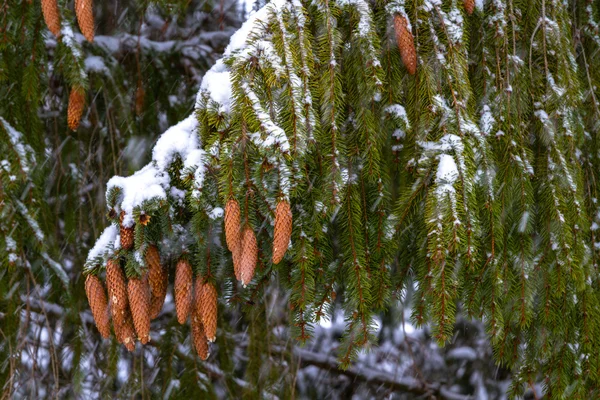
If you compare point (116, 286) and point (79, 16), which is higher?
point (79, 16)

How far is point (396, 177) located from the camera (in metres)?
1.81

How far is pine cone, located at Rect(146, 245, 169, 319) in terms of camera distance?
146 cm

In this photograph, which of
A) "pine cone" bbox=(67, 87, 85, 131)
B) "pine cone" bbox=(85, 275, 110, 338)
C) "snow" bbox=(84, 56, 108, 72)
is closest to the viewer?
"pine cone" bbox=(85, 275, 110, 338)

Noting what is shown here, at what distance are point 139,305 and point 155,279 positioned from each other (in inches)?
3.0

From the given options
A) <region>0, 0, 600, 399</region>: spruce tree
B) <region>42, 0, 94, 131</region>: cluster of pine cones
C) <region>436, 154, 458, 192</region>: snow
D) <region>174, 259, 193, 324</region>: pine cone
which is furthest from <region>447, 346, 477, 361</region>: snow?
<region>42, 0, 94, 131</region>: cluster of pine cones

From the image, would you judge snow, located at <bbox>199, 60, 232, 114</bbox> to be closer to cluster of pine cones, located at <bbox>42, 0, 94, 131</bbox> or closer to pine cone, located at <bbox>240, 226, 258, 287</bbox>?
pine cone, located at <bbox>240, 226, 258, 287</bbox>

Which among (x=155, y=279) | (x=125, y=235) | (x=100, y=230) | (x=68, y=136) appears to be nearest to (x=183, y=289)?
(x=155, y=279)

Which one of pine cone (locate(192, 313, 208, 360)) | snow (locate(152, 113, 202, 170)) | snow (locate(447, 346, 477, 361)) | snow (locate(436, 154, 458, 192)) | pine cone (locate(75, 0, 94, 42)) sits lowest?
snow (locate(447, 346, 477, 361))

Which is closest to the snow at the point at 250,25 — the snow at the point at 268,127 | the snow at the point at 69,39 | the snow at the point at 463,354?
the snow at the point at 268,127

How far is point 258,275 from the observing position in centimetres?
173

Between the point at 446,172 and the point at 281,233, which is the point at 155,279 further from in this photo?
the point at 446,172

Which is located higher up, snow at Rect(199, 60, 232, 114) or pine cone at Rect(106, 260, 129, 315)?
snow at Rect(199, 60, 232, 114)

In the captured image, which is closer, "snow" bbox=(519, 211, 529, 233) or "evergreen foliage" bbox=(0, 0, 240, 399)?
"snow" bbox=(519, 211, 529, 233)

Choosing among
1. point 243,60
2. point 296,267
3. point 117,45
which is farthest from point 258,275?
point 117,45
